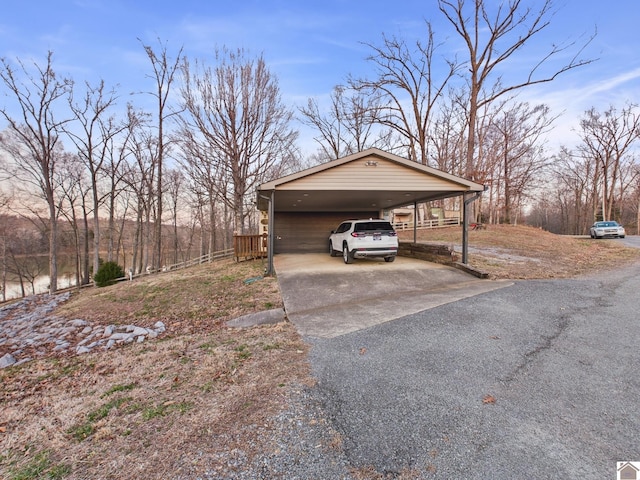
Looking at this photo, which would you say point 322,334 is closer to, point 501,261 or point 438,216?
point 501,261

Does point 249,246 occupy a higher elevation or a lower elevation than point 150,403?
higher

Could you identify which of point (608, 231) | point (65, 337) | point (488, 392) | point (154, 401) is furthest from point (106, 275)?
point (608, 231)

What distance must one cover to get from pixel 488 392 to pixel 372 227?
7.36m

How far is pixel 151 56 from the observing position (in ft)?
60.4

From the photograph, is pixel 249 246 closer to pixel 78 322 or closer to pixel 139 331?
pixel 78 322

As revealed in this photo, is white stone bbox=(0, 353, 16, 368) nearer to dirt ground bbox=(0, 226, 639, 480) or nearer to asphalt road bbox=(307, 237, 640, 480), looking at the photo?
dirt ground bbox=(0, 226, 639, 480)

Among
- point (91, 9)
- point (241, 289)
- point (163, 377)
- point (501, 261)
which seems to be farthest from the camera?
point (501, 261)

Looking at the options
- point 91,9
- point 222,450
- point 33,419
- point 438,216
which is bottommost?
point 33,419

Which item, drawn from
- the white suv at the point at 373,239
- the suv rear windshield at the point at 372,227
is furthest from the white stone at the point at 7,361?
the suv rear windshield at the point at 372,227

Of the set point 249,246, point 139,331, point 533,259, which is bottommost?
point 139,331

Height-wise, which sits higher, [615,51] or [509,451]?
[615,51]

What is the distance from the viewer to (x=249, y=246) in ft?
45.3

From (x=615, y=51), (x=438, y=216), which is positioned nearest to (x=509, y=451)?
(x=615, y=51)

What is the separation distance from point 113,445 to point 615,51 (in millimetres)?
21605
